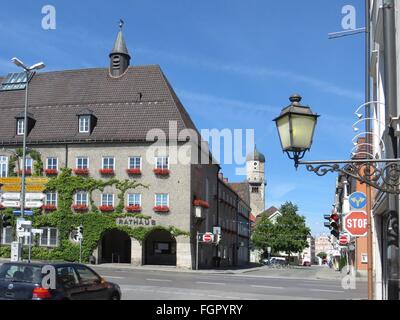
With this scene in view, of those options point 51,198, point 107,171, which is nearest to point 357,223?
point 107,171

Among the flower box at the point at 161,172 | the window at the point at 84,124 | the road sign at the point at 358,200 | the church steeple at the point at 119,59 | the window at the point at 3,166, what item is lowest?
the road sign at the point at 358,200

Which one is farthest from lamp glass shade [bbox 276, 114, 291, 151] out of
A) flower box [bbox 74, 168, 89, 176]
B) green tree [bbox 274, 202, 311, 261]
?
green tree [bbox 274, 202, 311, 261]

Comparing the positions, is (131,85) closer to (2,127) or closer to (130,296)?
(2,127)

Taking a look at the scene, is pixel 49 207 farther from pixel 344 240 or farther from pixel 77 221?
pixel 344 240

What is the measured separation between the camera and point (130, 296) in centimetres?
1884

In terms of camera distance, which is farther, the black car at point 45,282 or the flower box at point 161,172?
the flower box at point 161,172

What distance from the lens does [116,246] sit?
49188mm

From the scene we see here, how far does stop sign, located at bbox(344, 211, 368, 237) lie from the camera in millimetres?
13227

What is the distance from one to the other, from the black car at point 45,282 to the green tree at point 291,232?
7465 cm

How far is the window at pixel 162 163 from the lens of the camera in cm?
4474

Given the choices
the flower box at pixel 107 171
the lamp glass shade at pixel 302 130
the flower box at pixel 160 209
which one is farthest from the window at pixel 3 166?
the lamp glass shade at pixel 302 130

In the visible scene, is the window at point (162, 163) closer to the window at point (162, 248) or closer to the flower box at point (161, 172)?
the flower box at point (161, 172)

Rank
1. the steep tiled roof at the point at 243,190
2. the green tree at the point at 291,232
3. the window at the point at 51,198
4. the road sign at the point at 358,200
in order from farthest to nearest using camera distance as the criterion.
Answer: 1. the steep tiled roof at the point at 243,190
2. the green tree at the point at 291,232
3. the window at the point at 51,198
4. the road sign at the point at 358,200
